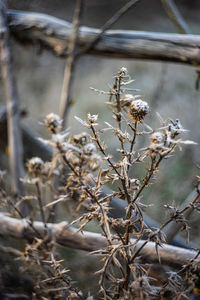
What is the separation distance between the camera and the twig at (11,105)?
1373 mm

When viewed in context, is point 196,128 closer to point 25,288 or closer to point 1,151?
point 1,151

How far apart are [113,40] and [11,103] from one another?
599 millimetres

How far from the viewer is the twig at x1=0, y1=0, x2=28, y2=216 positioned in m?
1.37

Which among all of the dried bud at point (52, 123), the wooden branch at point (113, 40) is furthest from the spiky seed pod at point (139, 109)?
the wooden branch at point (113, 40)

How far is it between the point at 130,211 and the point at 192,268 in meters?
0.17

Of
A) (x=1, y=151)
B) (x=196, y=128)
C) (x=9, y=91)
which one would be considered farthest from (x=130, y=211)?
(x=196, y=128)

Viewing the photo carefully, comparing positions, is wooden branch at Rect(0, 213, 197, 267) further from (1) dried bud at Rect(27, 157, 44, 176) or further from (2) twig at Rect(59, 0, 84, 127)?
(2) twig at Rect(59, 0, 84, 127)

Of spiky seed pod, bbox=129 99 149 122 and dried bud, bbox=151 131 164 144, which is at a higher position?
spiky seed pod, bbox=129 99 149 122

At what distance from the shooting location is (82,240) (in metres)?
0.99

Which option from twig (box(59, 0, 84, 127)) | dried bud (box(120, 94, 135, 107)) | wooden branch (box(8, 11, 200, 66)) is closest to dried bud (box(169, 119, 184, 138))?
dried bud (box(120, 94, 135, 107))

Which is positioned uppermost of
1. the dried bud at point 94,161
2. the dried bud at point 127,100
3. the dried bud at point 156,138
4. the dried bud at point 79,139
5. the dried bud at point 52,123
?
the dried bud at point 127,100

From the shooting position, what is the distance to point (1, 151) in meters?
1.97

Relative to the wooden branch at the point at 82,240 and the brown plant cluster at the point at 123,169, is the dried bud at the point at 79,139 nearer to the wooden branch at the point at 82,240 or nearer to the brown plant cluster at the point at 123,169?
the brown plant cluster at the point at 123,169

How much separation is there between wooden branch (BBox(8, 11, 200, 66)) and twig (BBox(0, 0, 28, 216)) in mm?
76
